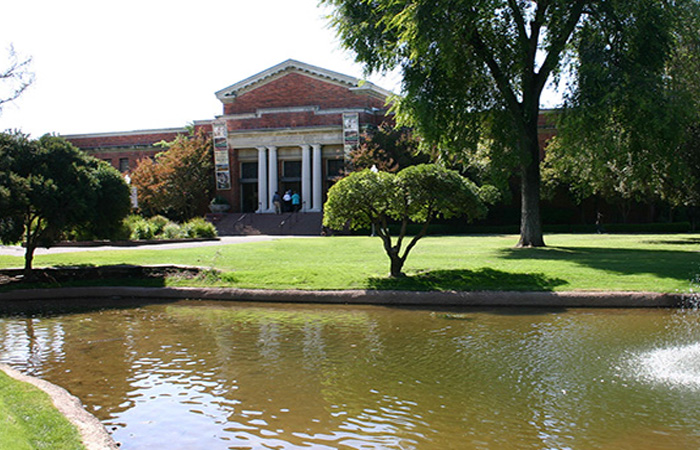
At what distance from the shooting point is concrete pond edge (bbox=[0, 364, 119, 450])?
14.8ft

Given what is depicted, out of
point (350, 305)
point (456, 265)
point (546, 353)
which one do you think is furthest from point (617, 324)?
point (456, 265)

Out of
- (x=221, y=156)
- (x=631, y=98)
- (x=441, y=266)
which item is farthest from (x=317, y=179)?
(x=441, y=266)

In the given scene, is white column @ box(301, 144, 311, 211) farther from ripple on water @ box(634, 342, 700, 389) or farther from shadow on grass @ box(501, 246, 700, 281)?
ripple on water @ box(634, 342, 700, 389)

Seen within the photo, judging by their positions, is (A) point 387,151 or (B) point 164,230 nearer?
(B) point 164,230

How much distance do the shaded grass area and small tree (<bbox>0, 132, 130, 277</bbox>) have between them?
8571mm

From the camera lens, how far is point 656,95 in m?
17.6

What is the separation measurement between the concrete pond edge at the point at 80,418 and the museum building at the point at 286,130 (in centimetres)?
3813

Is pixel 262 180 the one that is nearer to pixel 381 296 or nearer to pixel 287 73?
pixel 287 73

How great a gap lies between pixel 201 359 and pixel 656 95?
15845 millimetres

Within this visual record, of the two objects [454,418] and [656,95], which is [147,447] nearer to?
[454,418]

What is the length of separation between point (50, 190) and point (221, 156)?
110 ft

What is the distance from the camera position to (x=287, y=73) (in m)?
47.2

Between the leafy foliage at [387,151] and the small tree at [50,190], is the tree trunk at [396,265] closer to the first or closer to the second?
the small tree at [50,190]

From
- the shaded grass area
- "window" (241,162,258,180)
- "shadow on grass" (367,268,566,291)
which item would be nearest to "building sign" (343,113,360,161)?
"window" (241,162,258,180)
